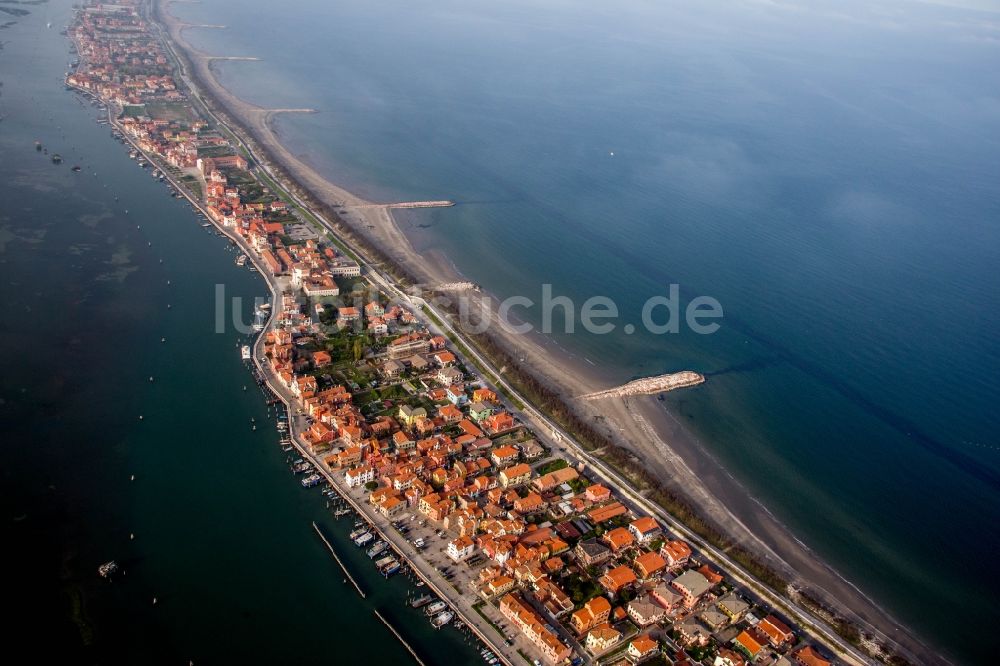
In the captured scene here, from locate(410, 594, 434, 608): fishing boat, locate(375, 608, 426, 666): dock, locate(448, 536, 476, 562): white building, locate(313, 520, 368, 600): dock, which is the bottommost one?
locate(375, 608, 426, 666): dock

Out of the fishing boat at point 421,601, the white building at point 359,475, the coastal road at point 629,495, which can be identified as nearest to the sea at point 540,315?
the fishing boat at point 421,601

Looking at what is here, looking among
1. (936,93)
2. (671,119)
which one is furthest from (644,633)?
(936,93)

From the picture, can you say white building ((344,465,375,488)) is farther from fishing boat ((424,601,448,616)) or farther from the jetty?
the jetty

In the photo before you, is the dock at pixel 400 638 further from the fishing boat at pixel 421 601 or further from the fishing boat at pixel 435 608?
the fishing boat at pixel 435 608

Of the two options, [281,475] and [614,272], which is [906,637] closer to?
[281,475]

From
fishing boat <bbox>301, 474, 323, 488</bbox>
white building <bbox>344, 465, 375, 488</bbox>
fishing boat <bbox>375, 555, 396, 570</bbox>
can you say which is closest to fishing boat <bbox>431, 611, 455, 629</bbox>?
fishing boat <bbox>375, 555, 396, 570</bbox>

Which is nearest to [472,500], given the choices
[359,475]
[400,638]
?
[359,475]
